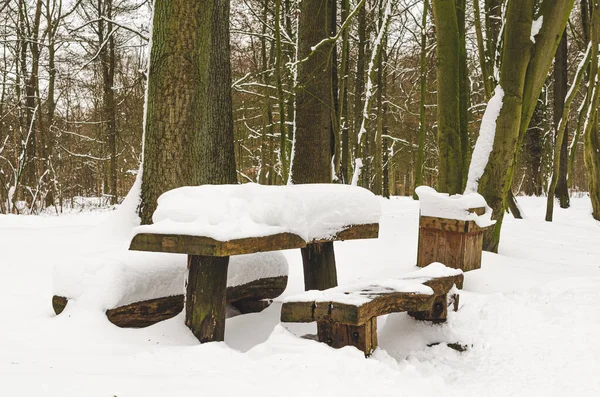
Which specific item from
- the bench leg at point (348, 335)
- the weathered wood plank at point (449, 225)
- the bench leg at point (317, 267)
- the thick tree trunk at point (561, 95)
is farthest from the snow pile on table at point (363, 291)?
the thick tree trunk at point (561, 95)

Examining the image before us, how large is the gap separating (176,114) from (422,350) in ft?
10.3

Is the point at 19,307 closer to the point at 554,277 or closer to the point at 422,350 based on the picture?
the point at 422,350

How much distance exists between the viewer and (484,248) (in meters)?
5.77

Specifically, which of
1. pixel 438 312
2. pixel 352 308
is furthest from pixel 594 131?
pixel 352 308

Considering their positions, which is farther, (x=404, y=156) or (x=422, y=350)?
(x=404, y=156)

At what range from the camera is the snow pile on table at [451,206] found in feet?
15.2

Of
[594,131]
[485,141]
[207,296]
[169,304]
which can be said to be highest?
[594,131]

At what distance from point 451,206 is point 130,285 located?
3.03 m

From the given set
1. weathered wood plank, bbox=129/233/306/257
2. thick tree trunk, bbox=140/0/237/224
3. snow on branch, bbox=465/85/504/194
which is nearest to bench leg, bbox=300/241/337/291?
weathered wood plank, bbox=129/233/306/257

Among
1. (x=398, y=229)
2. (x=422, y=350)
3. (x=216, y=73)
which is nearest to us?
(x=422, y=350)

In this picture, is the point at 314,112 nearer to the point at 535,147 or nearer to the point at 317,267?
the point at 317,267

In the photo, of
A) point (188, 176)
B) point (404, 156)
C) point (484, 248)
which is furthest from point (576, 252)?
point (404, 156)

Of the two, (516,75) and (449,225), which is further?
(516,75)

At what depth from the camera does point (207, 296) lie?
304 centimetres
